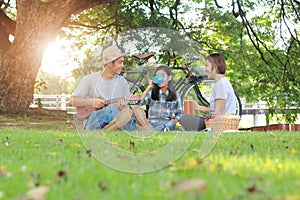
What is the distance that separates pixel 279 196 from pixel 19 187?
3.65 feet

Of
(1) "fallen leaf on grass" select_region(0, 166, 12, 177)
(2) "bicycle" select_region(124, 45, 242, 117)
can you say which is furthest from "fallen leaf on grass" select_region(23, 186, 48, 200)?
(2) "bicycle" select_region(124, 45, 242, 117)

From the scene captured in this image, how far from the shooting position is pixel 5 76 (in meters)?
10.4

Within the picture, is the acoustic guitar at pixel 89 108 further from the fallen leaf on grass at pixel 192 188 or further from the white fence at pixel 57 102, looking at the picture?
the fallen leaf on grass at pixel 192 188

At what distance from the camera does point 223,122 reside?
638 centimetres

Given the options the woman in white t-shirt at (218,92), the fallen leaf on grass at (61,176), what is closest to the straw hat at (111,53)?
the woman in white t-shirt at (218,92)

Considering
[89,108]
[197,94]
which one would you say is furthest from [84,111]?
[197,94]

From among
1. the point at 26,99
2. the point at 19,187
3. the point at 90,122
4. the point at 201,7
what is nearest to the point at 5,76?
the point at 26,99

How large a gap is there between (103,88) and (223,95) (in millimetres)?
1542

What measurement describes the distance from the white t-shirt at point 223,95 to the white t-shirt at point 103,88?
1.14 meters

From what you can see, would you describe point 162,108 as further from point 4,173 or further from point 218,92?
point 4,173

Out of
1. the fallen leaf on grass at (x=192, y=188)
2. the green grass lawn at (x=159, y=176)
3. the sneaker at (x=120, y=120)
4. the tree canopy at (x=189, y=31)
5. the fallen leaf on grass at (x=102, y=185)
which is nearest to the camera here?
the fallen leaf on grass at (x=192, y=188)

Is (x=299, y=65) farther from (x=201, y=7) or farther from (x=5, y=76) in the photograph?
(x=5, y=76)

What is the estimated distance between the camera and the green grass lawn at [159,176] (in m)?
2.02

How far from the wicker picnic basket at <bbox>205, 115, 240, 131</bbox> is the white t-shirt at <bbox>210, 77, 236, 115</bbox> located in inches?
7.7
